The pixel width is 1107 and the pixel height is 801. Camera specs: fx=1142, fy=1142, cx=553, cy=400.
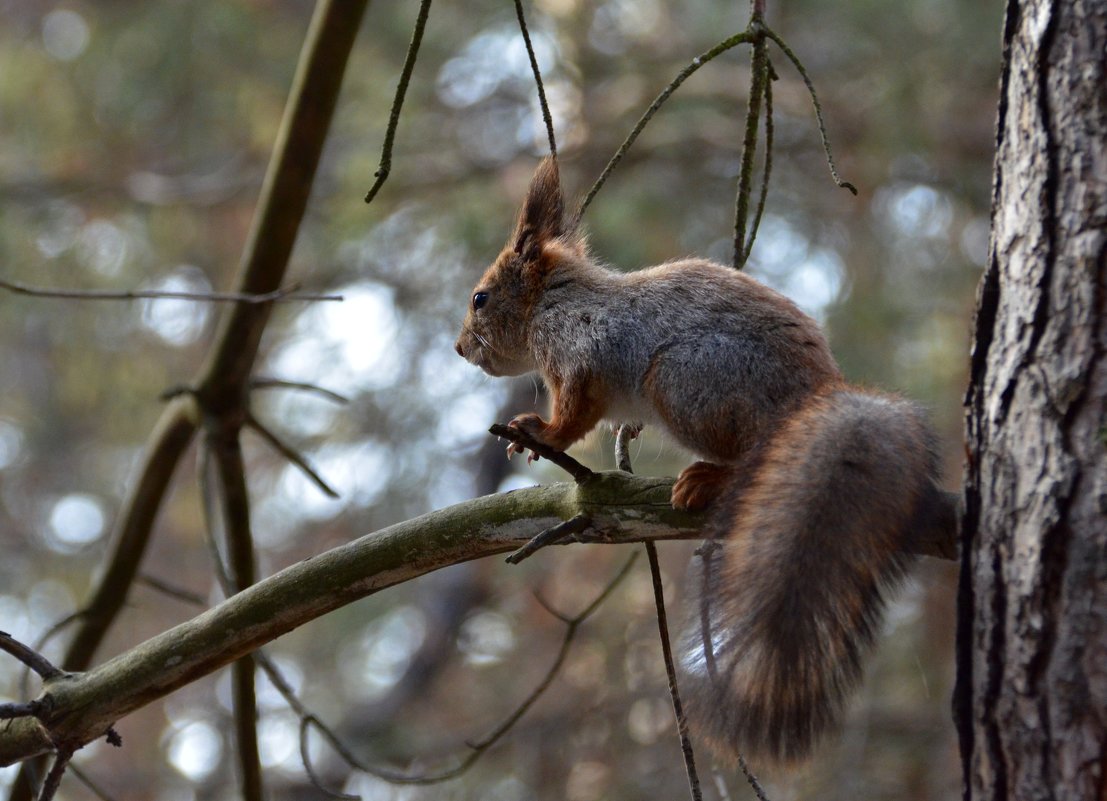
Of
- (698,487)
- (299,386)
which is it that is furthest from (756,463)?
(299,386)

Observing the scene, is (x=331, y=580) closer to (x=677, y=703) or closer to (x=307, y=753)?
(x=677, y=703)

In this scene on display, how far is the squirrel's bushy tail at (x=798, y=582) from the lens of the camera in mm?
1340

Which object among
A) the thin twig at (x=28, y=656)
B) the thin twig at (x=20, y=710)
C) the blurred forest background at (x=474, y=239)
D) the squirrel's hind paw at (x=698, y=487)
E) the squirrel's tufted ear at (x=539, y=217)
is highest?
the blurred forest background at (x=474, y=239)

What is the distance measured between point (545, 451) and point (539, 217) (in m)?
1.10

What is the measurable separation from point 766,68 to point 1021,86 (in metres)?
0.52

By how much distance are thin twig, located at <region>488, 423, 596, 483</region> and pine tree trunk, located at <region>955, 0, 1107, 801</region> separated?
1.62 ft

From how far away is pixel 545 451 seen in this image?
148 centimetres

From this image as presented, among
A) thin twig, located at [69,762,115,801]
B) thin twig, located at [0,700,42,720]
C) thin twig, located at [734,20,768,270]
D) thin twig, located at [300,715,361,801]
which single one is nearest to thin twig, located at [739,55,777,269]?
thin twig, located at [734,20,768,270]

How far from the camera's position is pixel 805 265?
5.18m

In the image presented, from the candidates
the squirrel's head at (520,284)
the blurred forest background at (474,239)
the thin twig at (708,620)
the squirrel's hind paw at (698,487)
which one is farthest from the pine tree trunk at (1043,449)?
the blurred forest background at (474,239)

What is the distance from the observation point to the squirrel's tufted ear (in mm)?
2426

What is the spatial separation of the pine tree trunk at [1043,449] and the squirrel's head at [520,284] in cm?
129

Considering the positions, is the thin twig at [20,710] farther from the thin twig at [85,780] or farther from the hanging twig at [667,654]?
the hanging twig at [667,654]

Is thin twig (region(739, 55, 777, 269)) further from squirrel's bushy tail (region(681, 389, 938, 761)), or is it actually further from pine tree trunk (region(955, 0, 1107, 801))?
pine tree trunk (region(955, 0, 1107, 801))
